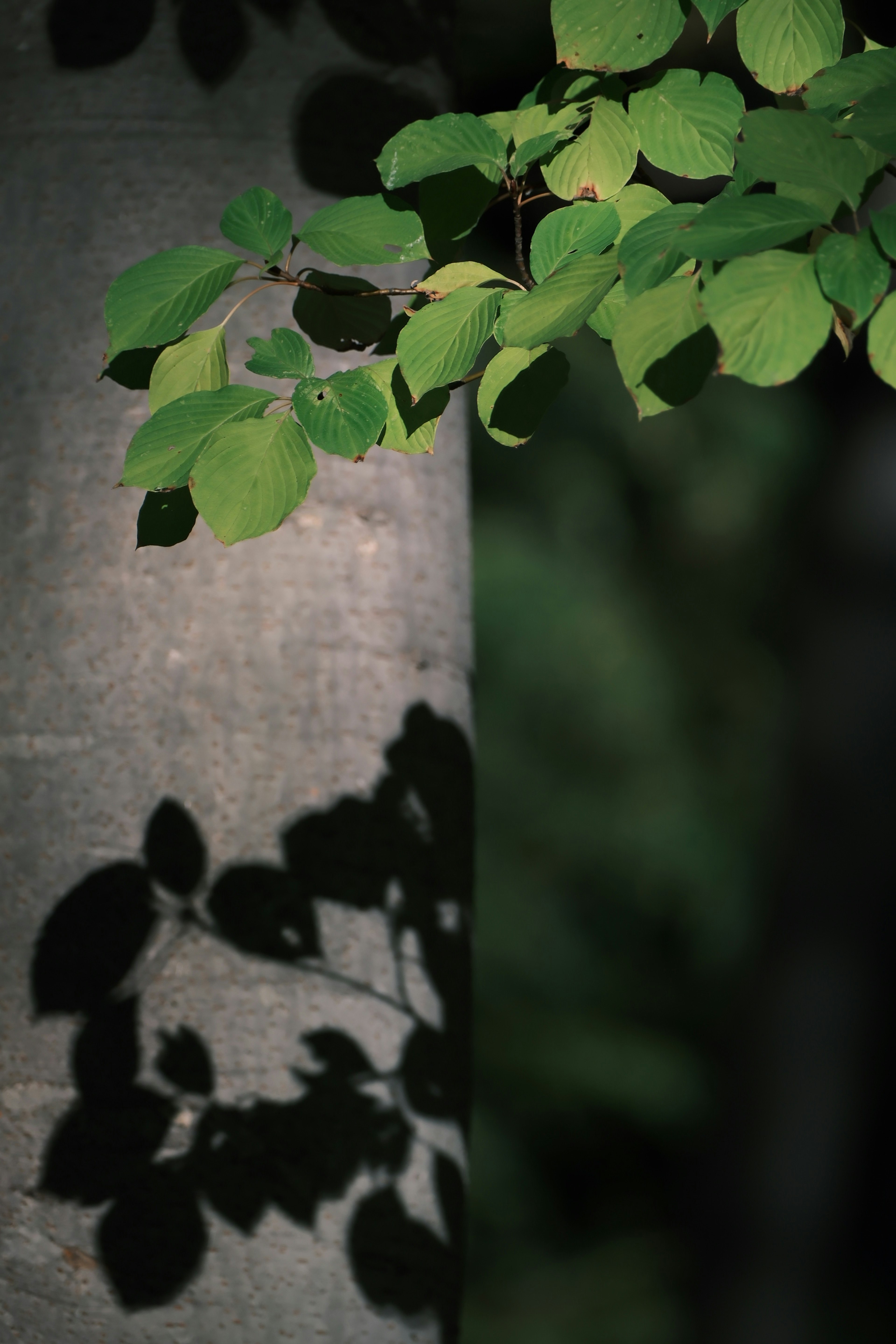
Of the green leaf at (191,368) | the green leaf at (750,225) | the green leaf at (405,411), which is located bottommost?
the green leaf at (405,411)

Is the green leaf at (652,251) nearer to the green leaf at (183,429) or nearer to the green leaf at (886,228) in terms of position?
the green leaf at (886,228)

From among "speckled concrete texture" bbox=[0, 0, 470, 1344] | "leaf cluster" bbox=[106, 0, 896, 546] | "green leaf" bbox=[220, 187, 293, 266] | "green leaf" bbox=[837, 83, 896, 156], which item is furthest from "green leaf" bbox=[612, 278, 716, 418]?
"speckled concrete texture" bbox=[0, 0, 470, 1344]

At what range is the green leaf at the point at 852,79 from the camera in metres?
0.67

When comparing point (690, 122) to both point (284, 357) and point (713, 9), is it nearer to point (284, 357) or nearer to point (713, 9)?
point (713, 9)

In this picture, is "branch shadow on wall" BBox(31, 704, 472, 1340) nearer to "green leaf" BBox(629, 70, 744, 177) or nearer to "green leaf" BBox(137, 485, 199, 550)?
"green leaf" BBox(137, 485, 199, 550)

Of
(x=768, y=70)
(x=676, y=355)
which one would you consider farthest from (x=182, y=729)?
(x=768, y=70)

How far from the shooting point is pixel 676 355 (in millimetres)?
635

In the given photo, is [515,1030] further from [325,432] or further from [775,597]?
[325,432]

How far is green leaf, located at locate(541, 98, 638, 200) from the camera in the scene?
0.73 meters

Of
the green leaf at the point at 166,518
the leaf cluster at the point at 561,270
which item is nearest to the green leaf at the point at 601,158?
the leaf cluster at the point at 561,270

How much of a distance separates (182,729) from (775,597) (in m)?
7.53

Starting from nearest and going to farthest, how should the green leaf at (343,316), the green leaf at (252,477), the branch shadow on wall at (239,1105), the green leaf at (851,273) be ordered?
the green leaf at (851,273)
the green leaf at (252,477)
the green leaf at (343,316)
the branch shadow on wall at (239,1105)

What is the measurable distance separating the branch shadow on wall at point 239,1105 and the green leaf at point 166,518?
312mm

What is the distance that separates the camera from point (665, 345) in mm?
630
